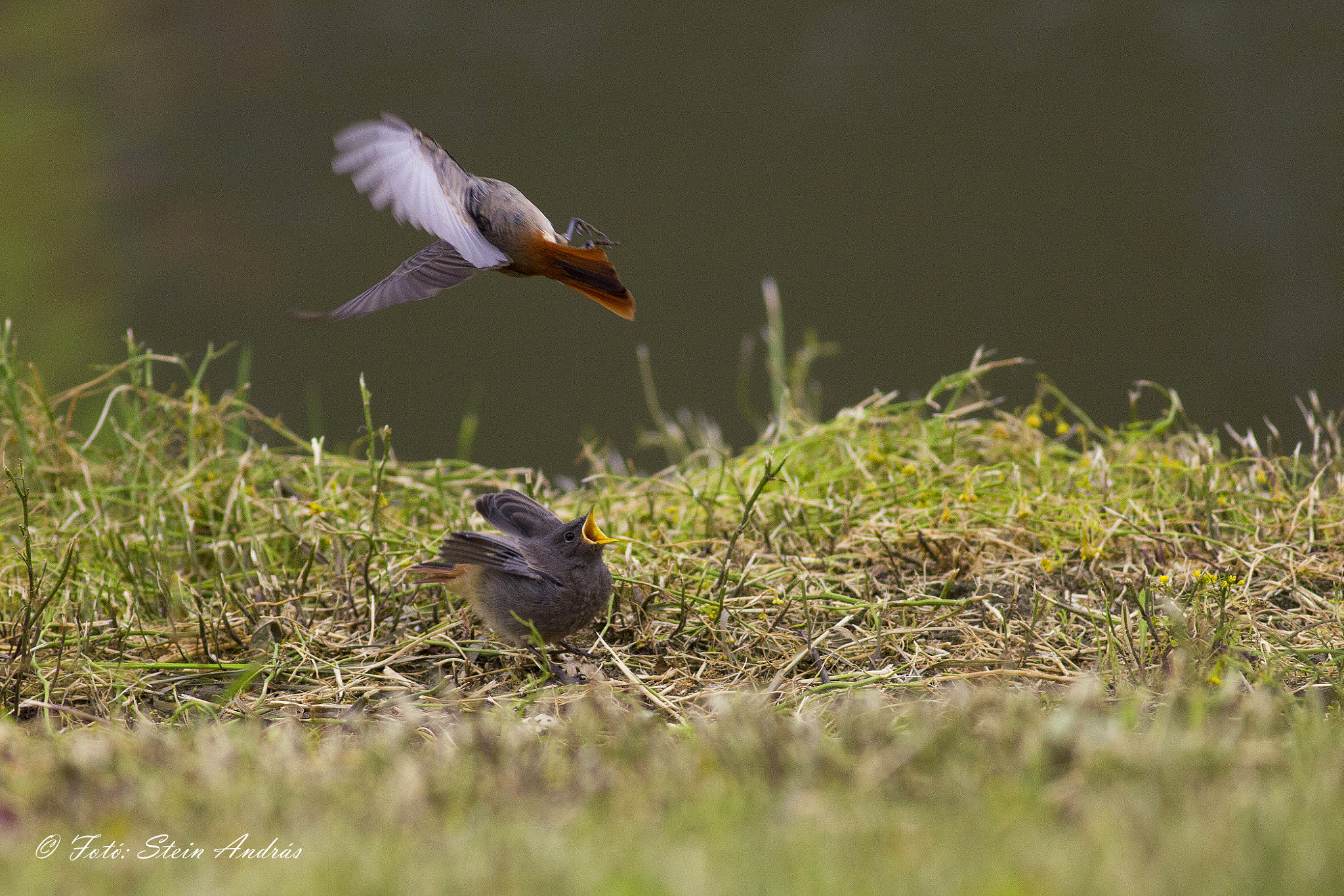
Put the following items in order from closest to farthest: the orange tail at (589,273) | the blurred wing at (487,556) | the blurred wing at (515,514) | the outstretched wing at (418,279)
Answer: the orange tail at (589,273) < the outstretched wing at (418,279) < the blurred wing at (487,556) < the blurred wing at (515,514)

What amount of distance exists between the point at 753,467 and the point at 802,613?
0.73 meters

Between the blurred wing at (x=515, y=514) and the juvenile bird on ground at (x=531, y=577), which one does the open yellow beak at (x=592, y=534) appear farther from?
the blurred wing at (x=515, y=514)

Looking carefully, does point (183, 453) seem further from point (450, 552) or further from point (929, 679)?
point (929, 679)

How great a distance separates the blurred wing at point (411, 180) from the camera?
1.76m

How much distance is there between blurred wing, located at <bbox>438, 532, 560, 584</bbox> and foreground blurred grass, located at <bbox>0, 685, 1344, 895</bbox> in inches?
17.8

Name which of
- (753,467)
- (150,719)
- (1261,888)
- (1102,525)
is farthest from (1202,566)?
(150,719)

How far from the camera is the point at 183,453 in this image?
320cm

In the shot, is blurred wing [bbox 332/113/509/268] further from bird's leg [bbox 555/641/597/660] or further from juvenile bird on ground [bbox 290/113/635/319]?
bird's leg [bbox 555/641/597/660]

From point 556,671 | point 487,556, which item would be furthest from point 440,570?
point 556,671

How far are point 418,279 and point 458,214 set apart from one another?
189 millimetres

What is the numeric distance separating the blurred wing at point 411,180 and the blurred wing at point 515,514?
2.54 feet

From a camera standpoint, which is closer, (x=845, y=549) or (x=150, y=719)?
(x=150, y=719)

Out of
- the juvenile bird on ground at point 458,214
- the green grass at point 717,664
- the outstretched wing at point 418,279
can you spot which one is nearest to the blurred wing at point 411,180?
the juvenile bird on ground at point 458,214

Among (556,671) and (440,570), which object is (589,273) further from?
(556,671)
